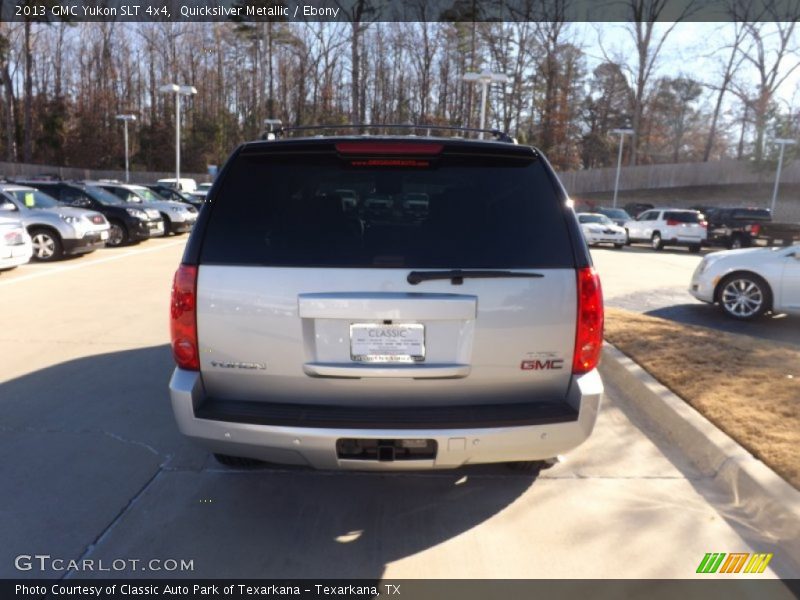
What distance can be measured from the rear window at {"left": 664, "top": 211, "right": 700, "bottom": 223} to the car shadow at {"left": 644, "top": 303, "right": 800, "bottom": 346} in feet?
48.5

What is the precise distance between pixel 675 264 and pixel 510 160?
1689 cm

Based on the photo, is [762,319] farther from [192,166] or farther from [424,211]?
[192,166]

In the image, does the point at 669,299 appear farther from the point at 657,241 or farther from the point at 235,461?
the point at 657,241

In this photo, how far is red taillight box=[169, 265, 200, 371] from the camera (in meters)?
2.91

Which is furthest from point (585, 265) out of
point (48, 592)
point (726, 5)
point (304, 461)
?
point (726, 5)

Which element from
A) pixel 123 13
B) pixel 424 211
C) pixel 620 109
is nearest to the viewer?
pixel 424 211

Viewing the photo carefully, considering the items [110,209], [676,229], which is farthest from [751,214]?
[110,209]

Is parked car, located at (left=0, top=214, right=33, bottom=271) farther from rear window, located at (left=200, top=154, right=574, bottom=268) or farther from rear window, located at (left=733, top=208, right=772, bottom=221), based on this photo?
rear window, located at (left=733, top=208, right=772, bottom=221)

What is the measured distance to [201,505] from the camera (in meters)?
3.45

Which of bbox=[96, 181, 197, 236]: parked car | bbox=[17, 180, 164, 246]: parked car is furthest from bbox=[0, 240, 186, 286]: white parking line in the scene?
bbox=[96, 181, 197, 236]: parked car

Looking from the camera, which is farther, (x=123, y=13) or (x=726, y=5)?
(x=123, y=13)

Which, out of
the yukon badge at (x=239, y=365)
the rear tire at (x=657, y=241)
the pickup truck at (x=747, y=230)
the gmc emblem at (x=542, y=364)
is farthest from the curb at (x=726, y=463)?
the pickup truck at (x=747, y=230)

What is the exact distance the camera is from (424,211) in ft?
10.3

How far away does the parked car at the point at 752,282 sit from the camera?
28.5ft
